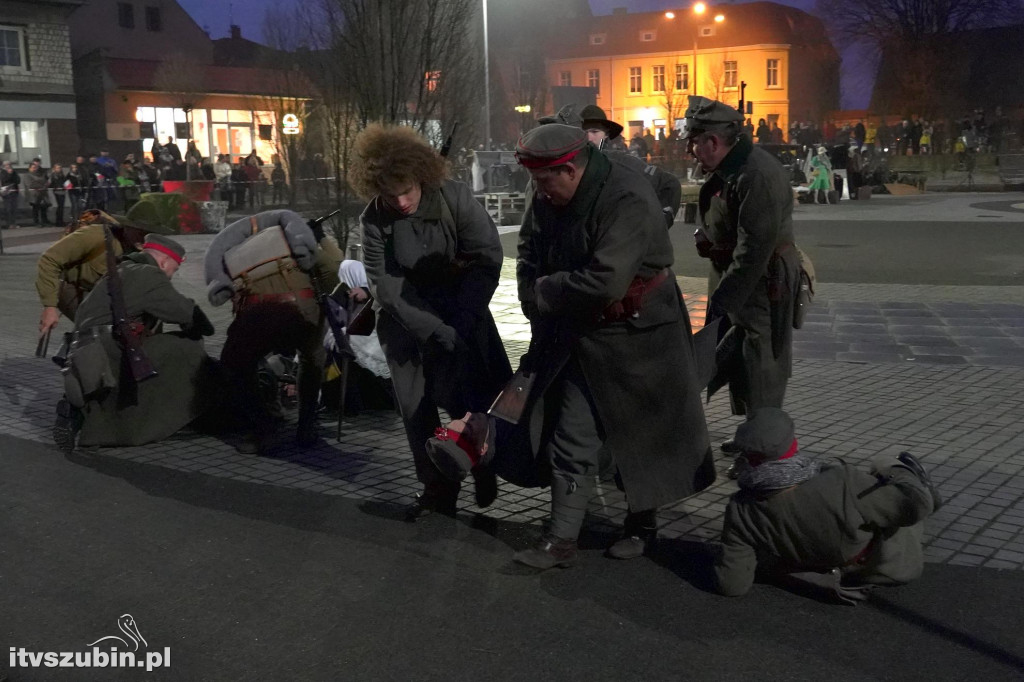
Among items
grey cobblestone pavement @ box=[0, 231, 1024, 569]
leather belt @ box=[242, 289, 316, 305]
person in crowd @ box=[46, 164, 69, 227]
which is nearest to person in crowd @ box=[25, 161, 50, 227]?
person in crowd @ box=[46, 164, 69, 227]

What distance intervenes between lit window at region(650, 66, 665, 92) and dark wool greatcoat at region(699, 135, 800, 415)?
82933 mm

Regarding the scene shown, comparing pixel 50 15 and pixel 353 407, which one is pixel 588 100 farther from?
pixel 50 15

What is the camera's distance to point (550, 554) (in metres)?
4.64

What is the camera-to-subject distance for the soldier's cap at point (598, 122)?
686cm

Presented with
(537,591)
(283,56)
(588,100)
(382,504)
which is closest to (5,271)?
(588,100)

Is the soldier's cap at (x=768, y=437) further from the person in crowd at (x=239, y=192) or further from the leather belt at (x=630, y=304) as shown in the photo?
the person in crowd at (x=239, y=192)

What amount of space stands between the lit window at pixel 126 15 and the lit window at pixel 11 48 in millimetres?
19685

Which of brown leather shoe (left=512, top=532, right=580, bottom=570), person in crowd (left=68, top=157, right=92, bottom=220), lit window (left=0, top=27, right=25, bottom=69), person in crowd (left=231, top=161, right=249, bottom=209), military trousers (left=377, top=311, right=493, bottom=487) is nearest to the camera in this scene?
brown leather shoe (left=512, top=532, right=580, bottom=570)

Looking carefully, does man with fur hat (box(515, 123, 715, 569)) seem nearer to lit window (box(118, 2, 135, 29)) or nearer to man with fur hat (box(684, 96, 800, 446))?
man with fur hat (box(684, 96, 800, 446))

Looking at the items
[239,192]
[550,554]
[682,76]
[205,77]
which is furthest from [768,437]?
[682,76]

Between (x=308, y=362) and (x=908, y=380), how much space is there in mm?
4378

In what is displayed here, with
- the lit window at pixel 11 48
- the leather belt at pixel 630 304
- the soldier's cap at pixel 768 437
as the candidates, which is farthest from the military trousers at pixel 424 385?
the lit window at pixel 11 48

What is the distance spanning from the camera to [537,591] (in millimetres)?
4480

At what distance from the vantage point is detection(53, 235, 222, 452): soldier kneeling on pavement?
650 cm
